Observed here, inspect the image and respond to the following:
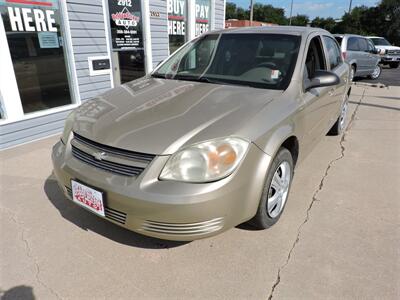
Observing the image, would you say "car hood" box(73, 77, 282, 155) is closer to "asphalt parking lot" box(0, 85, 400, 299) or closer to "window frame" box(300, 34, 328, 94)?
"window frame" box(300, 34, 328, 94)

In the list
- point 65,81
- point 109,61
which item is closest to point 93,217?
point 65,81

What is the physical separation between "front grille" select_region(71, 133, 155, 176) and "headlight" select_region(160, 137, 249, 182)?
159 mm

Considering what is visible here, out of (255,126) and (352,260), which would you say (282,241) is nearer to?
(352,260)

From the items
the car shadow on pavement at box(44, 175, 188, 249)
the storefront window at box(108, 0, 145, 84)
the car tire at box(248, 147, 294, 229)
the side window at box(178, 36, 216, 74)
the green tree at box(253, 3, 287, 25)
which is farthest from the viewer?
the green tree at box(253, 3, 287, 25)

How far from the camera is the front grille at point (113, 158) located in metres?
1.95

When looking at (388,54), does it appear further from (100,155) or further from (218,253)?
(100,155)

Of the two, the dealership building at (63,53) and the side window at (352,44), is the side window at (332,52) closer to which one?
the dealership building at (63,53)

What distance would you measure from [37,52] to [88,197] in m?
3.55

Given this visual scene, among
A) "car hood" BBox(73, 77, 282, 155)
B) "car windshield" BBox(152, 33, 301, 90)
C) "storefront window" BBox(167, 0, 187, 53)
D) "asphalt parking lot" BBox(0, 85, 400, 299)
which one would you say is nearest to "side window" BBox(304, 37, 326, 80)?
"car windshield" BBox(152, 33, 301, 90)

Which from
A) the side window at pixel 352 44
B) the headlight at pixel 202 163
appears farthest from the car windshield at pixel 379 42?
the headlight at pixel 202 163

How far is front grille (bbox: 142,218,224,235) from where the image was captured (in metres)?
1.92

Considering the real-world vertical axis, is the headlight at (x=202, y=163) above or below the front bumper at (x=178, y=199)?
above

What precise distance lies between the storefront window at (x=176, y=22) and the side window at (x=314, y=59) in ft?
14.4

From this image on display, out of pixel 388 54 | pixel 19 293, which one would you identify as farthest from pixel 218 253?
pixel 388 54
